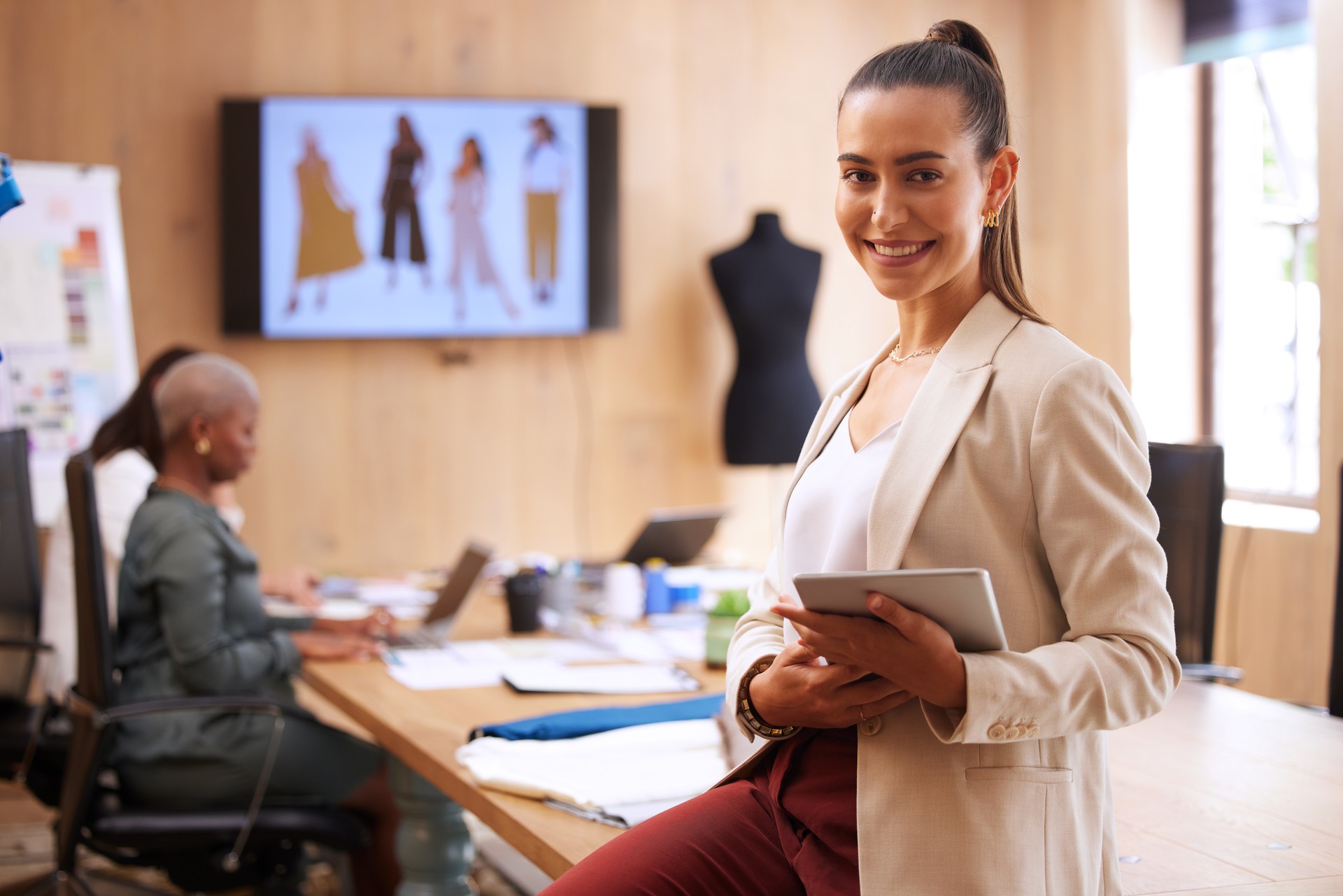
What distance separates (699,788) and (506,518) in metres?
3.08

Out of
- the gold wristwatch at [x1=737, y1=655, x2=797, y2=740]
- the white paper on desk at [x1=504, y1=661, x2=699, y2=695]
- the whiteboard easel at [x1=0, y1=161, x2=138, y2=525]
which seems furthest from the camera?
the whiteboard easel at [x1=0, y1=161, x2=138, y2=525]

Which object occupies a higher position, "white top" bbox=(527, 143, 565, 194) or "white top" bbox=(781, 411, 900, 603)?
"white top" bbox=(527, 143, 565, 194)

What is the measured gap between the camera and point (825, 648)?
3.62 feet

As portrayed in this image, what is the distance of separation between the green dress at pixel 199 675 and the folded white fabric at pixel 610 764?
753mm

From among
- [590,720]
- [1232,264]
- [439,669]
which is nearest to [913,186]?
[590,720]

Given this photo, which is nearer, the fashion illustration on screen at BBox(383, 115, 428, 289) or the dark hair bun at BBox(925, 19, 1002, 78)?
the dark hair bun at BBox(925, 19, 1002, 78)

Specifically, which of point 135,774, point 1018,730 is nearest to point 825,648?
point 1018,730

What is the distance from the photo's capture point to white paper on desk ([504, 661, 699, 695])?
215 centimetres

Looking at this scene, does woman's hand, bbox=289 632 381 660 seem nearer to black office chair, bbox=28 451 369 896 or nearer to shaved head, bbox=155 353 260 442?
black office chair, bbox=28 451 369 896

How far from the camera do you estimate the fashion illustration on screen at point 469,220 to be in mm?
4418

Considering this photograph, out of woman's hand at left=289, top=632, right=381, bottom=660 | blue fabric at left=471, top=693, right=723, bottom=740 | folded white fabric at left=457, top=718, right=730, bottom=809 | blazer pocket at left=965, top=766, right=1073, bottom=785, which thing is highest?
blazer pocket at left=965, top=766, right=1073, bottom=785

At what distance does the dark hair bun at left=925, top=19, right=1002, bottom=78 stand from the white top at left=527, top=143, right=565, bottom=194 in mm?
3326

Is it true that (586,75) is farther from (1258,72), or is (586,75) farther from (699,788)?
(699,788)

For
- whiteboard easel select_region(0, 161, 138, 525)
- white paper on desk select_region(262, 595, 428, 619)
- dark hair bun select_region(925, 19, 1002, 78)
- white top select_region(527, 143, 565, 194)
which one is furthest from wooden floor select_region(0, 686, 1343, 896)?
whiteboard easel select_region(0, 161, 138, 525)
